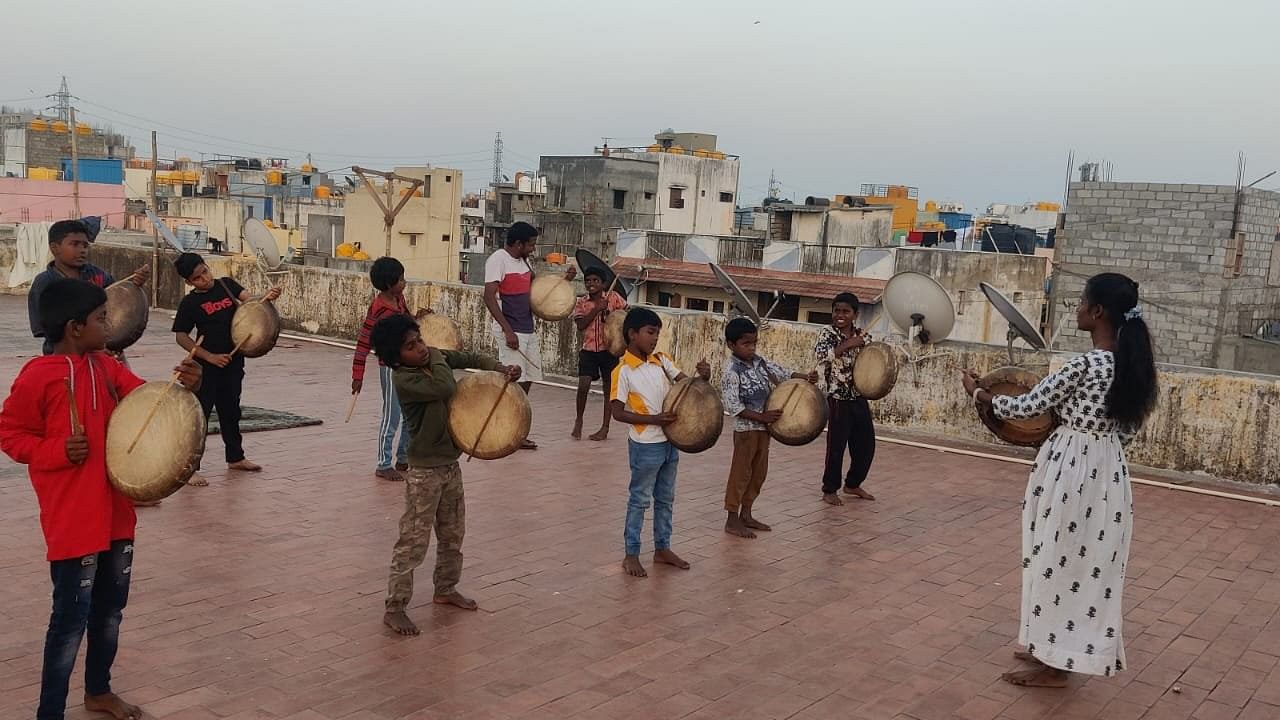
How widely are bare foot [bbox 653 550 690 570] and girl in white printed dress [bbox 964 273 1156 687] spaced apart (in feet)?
7.12

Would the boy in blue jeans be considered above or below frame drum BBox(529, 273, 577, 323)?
below

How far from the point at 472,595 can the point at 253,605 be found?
1126 millimetres

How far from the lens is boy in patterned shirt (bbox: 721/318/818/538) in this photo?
22.8 feet

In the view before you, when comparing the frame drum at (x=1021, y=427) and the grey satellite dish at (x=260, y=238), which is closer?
the frame drum at (x=1021, y=427)

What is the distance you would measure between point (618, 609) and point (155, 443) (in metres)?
2.58

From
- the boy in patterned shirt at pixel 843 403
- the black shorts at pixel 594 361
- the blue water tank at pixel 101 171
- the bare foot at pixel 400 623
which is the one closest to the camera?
the bare foot at pixel 400 623

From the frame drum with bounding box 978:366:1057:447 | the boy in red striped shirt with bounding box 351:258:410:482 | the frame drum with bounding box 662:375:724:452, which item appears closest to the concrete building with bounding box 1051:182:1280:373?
the boy in red striped shirt with bounding box 351:258:410:482

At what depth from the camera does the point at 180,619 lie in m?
5.28

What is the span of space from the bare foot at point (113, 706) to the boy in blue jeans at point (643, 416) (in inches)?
113

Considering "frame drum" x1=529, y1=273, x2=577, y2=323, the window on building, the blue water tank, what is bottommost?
"frame drum" x1=529, y1=273, x2=577, y2=323

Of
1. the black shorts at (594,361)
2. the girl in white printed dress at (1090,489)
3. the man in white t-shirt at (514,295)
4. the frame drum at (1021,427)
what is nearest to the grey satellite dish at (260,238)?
the man in white t-shirt at (514,295)

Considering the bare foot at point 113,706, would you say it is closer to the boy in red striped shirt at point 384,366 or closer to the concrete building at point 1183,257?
the boy in red striped shirt at point 384,366

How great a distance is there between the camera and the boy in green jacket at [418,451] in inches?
207

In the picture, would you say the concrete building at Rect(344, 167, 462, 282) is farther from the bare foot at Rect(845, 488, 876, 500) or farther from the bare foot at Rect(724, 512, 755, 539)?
the bare foot at Rect(724, 512, 755, 539)
